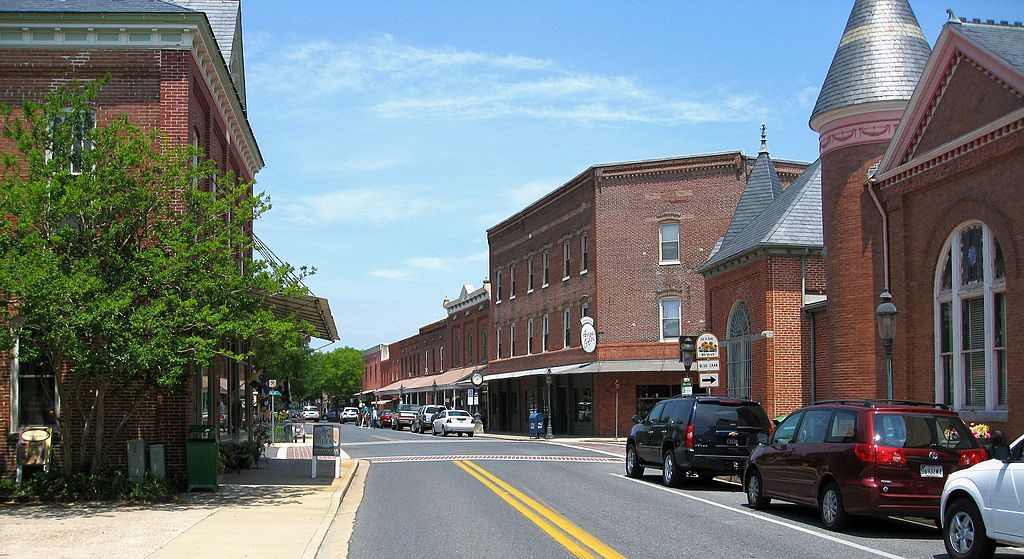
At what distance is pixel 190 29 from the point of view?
18.9 meters

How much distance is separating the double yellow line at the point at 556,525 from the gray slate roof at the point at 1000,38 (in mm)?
11158

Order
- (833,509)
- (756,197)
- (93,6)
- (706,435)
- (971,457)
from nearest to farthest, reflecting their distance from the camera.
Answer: (971,457)
(833,509)
(706,435)
(93,6)
(756,197)

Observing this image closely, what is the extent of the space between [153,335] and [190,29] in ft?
20.4

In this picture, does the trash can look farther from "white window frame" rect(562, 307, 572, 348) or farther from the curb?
the curb

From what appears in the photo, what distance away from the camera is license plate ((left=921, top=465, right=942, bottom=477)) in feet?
42.1

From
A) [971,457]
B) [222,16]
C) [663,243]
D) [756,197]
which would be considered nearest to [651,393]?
[663,243]

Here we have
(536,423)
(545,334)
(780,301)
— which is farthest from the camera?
(545,334)

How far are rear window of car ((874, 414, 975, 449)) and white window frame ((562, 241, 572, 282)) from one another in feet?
123

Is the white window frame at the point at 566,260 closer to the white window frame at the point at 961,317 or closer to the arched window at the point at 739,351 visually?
the arched window at the point at 739,351

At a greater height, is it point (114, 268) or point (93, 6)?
point (93, 6)

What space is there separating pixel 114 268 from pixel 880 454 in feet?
37.5

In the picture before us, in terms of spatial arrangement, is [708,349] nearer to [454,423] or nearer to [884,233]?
[884,233]

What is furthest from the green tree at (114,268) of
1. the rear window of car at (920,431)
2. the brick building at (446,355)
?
the brick building at (446,355)

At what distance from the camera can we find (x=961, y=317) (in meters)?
19.9
